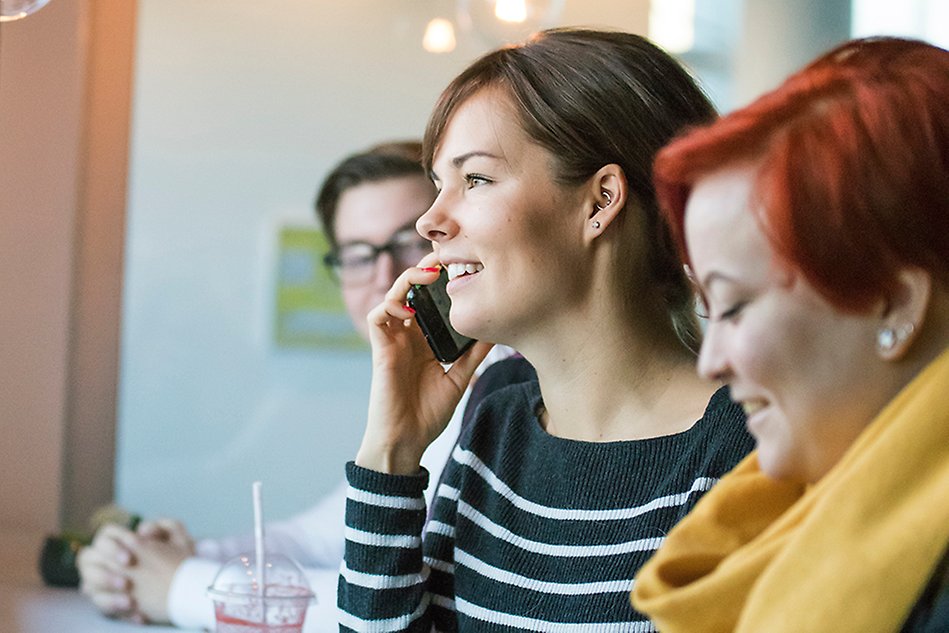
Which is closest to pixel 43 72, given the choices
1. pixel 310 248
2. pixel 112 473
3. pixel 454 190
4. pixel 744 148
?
pixel 310 248

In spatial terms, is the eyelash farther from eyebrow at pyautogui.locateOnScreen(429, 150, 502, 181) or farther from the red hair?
the red hair

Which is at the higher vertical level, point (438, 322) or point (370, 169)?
point (370, 169)

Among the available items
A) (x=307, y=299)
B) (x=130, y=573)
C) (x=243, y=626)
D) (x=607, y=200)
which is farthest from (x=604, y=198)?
(x=307, y=299)

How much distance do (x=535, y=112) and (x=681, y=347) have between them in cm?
28

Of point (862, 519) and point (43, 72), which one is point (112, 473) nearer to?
point (43, 72)

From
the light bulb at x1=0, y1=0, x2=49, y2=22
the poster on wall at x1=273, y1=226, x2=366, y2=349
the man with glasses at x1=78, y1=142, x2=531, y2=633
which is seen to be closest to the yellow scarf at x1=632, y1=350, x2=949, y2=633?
the man with glasses at x1=78, y1=142, x2=531, y2=633

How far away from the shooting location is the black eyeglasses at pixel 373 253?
6.98ft

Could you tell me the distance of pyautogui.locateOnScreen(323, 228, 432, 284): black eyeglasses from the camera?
2.13 metres

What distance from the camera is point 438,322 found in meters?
1.37

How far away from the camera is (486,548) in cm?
120

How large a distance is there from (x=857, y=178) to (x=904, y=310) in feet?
0.27

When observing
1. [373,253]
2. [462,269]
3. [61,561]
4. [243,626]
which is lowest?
[61,561]

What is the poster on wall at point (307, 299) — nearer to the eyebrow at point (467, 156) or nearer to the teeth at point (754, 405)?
the eyebrow at point (467, 156)

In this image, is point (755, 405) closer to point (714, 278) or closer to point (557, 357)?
point (714, 278)
